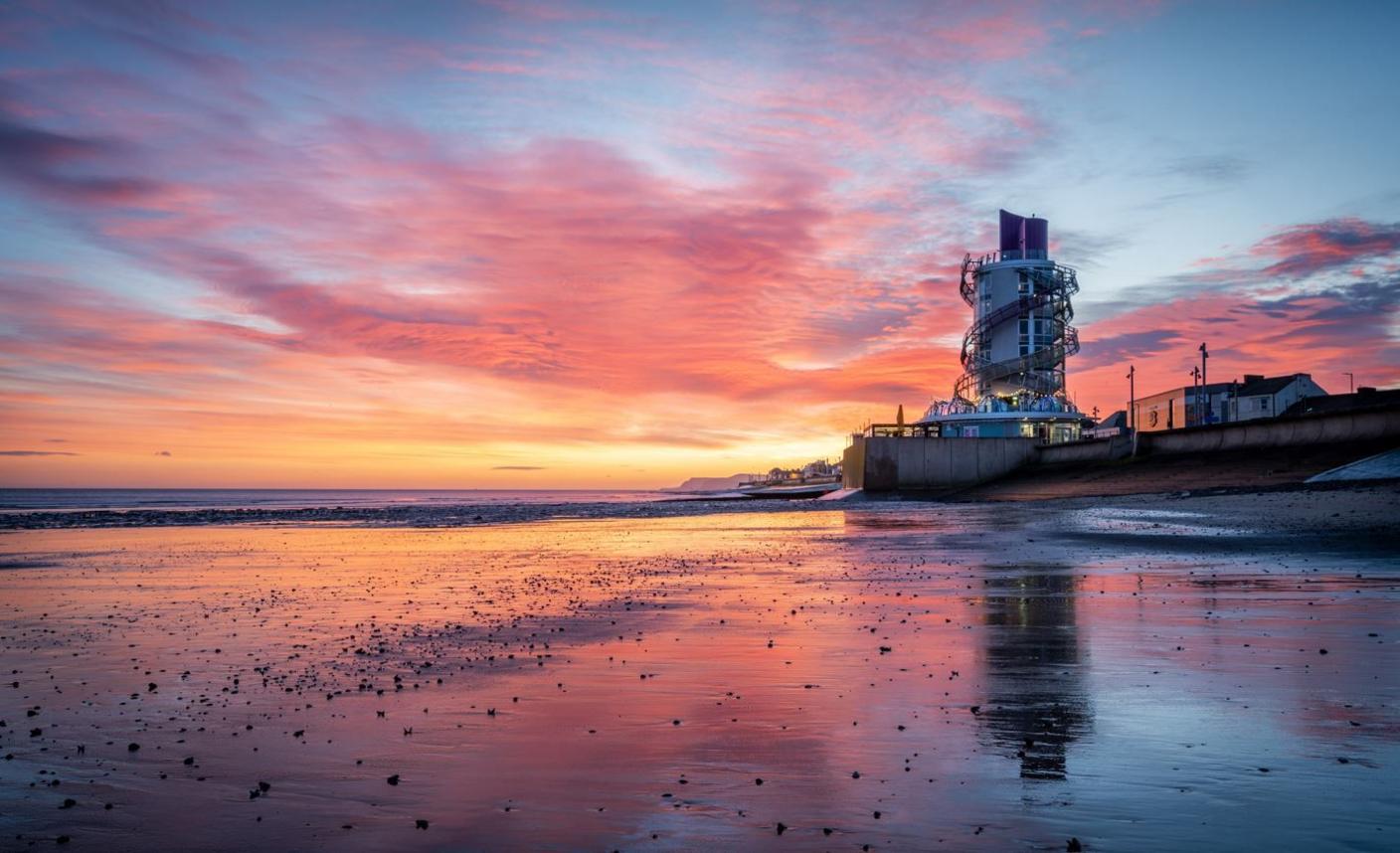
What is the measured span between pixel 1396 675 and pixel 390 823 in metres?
8.44

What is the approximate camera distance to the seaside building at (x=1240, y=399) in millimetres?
112812

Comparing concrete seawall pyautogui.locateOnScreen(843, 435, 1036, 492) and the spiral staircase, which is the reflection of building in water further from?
the spiral staircase

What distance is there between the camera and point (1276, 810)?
4.96 m

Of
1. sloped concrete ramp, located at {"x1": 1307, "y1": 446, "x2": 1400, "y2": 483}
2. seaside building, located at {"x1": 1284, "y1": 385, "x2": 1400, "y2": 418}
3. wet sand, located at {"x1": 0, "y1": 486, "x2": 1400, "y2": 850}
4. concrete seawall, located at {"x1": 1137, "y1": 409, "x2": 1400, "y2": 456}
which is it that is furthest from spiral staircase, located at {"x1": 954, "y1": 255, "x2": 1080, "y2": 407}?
wet sand, located at {"x1": 0, "y1": 486, "x2": 1400, "y2": 850}

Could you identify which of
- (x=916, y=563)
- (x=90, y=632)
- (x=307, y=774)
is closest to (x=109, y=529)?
(x=90, y=632)

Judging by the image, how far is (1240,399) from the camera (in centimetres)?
11656

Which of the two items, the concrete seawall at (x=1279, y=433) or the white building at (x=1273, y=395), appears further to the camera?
the white building at (x=1273, y=395)

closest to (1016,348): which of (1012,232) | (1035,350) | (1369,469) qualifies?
(1035,350)

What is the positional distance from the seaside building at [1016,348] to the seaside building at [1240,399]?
24885 mm

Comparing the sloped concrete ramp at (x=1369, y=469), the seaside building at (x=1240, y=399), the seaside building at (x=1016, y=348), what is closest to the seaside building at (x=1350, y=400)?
the seaside building at (x=1240, y=399)

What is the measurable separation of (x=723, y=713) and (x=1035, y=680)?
119 inches

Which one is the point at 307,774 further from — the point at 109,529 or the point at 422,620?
the point at 109,529

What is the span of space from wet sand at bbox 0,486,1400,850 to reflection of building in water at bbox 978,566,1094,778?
5cm

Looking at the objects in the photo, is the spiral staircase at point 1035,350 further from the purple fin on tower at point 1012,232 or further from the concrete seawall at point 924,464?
the concrete seawall at point 924,464
